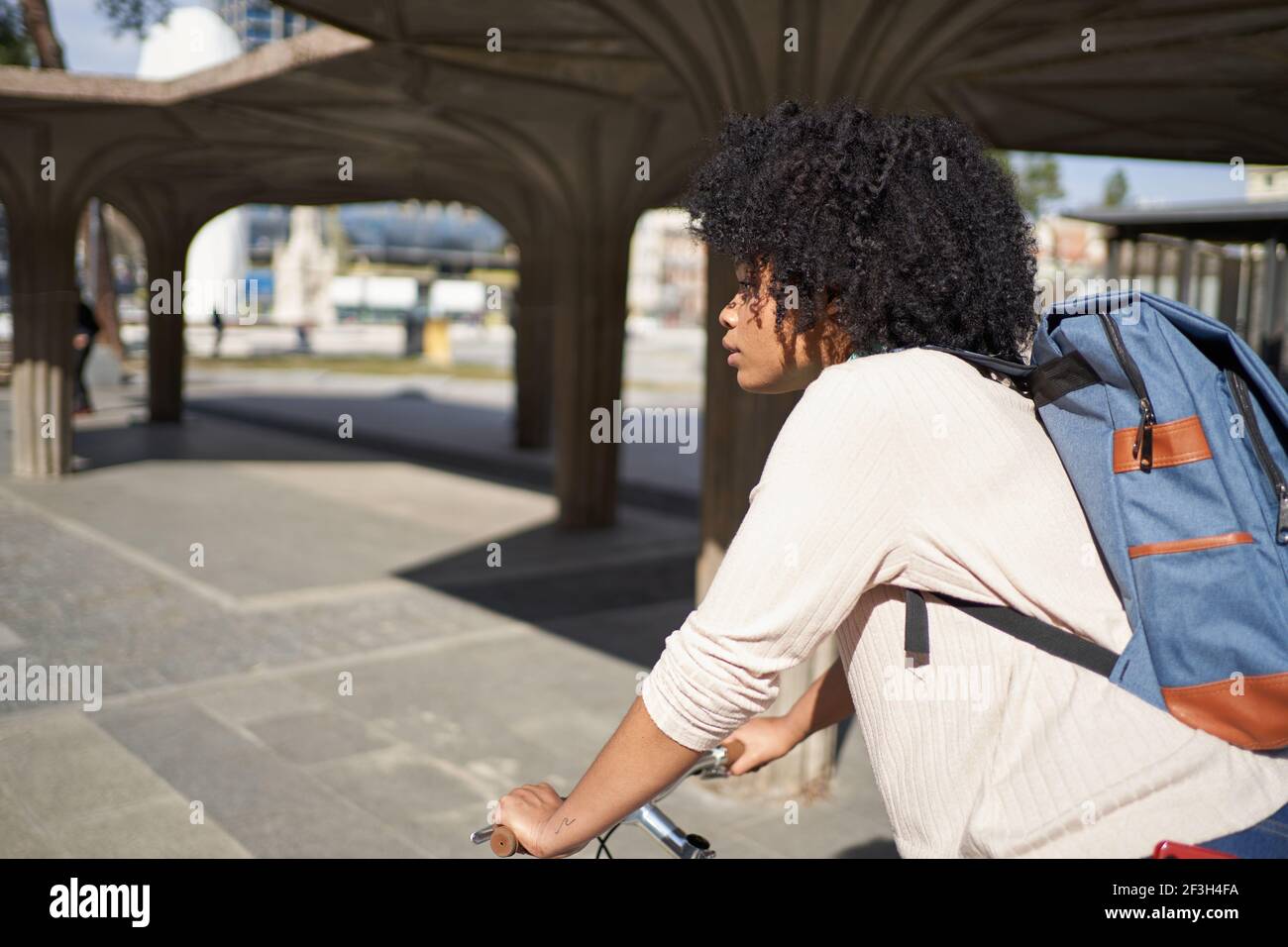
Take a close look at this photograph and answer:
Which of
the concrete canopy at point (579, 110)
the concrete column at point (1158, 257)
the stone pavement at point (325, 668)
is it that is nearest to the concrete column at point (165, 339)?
the concrete canopy at point (579, 110)

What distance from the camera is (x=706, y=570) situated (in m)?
6.28

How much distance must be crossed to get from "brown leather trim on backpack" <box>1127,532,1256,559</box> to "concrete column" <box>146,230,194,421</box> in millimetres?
19503

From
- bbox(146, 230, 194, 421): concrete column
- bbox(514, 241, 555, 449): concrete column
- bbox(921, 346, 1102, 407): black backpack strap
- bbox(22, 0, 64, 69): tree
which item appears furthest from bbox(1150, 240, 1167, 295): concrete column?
bbox(22, 0, 64, 69): tree

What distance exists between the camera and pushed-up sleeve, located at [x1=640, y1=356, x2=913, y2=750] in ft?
4.77

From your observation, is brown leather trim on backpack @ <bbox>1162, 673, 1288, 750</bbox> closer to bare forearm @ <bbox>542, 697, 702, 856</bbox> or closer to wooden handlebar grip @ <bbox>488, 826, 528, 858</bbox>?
bare forearm @ <bbox>542, 697, 702, 856</bbox>

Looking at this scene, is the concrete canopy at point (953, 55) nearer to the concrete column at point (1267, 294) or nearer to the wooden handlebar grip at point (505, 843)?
the concrete column at point (1267, 294)

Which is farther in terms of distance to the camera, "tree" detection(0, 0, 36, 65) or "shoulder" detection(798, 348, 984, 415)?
"tree" detection(0, 0, 36, 65)

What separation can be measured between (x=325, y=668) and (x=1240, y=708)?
651 centimetres

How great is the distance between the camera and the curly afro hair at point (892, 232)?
1.64 metres

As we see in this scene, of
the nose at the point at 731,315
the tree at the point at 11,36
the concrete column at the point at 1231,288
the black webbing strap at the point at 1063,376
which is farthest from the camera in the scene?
the tree at the point at 11,36

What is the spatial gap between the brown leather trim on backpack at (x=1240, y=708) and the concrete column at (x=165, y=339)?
19.5 metres

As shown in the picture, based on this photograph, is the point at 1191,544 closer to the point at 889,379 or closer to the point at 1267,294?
the point at 889,379
